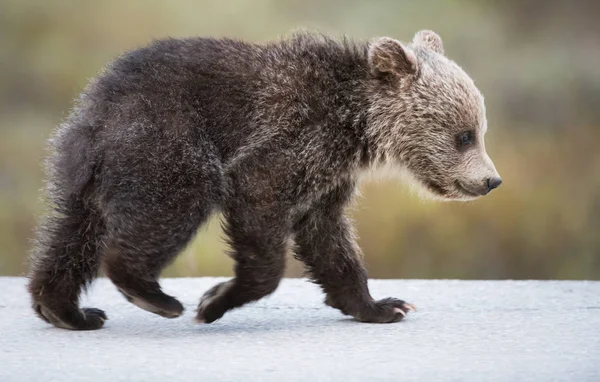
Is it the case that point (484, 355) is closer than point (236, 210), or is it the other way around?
point (484, 355)

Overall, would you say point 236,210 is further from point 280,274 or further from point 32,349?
point 32,349

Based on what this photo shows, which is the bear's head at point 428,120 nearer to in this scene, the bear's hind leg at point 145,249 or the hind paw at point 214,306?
the hind paw at point 214,306

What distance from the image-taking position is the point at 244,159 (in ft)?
18.2

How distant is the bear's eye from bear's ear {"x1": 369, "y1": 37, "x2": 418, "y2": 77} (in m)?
0.41

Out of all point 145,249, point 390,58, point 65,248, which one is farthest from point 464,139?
point 65,248

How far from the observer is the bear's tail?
5.55 meters

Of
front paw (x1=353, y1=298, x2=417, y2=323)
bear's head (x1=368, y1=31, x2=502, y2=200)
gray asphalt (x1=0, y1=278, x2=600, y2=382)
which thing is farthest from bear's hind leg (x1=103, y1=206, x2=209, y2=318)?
bear's head (x1=368, y1=31, x2=502, y2=200)

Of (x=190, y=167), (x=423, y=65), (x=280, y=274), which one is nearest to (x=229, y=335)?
(x=280, y=274)

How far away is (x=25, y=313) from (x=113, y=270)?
42.5 inches

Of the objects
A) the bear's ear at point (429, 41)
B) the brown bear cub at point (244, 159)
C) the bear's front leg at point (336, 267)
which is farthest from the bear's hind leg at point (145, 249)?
the bear's ear at point (429, 41)

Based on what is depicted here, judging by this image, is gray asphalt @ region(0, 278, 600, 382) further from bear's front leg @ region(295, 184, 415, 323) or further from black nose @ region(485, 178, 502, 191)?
black nose @ region(485, 178, 502, 191)

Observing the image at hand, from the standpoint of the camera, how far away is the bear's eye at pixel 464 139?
6027 millimetres

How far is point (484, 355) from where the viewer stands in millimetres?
4887

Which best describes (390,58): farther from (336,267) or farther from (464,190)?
(336,267)
